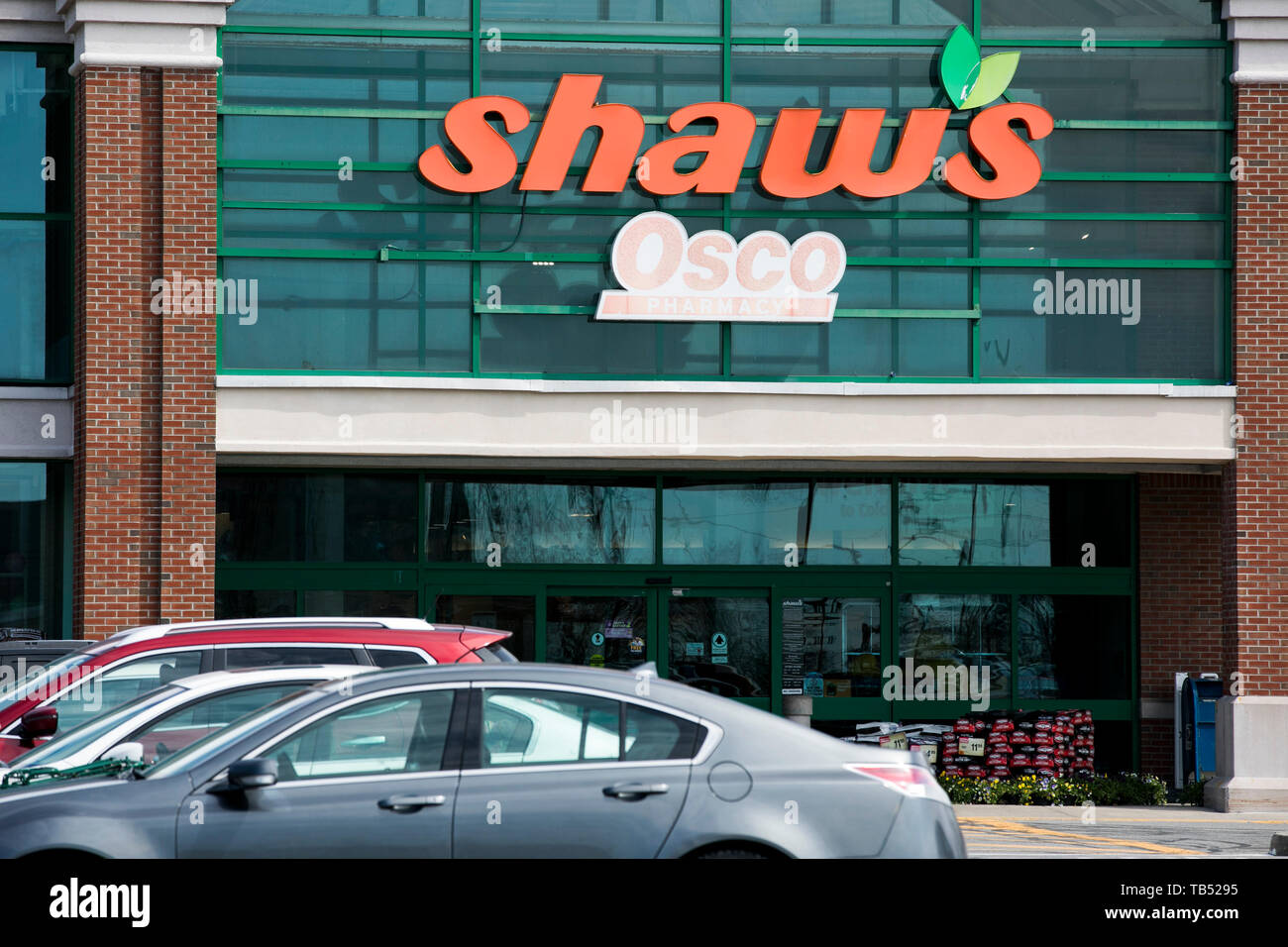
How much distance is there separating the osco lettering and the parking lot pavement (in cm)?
685

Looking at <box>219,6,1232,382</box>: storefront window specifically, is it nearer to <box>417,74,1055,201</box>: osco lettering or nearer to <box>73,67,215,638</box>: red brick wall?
<box>417,74,1055,201</box>: osco lettering

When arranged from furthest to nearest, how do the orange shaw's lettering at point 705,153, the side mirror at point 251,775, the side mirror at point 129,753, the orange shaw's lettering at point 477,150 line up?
the orange shaw's lettering at point 705,153 → the orange shaw's lettering at point 477,150 → the side mirror at point 129,753 → the side mirror at point 251,775

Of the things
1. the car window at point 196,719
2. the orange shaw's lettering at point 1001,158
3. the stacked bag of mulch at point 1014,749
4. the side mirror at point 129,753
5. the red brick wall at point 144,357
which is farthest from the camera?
the stacked bag of mulch at point 1014,749

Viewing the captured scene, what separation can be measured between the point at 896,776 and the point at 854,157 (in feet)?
39.2

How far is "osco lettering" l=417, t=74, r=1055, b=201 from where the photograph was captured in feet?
56.9

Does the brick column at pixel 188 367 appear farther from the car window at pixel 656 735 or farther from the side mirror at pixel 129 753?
the car window at pixel 656 735

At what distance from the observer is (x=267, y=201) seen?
57.0 feet

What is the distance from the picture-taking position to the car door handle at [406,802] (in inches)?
256

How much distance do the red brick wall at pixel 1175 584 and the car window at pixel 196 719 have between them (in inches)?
520


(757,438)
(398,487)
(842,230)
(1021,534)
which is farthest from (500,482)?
(1021,534)

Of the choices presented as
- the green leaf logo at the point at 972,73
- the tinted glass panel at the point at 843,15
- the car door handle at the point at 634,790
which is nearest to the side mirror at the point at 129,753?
the car door handle at the point at 634,790

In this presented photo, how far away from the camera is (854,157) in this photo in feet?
57.6

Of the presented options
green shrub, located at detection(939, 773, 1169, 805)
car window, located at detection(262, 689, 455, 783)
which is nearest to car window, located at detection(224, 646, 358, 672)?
car window, located at detection(262, 689, 455, 783)

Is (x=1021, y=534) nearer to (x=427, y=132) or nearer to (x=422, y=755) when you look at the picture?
(x=427, y=132)
